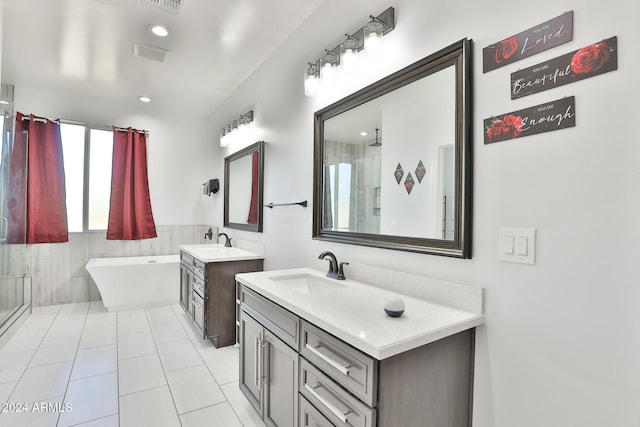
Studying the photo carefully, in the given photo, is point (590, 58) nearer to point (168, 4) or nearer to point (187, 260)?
point (168, 4)

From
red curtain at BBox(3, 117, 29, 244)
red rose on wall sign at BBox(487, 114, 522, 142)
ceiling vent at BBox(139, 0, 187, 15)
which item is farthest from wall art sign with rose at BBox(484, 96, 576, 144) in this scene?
red curtain at BBox(3, 117, 29, 244)

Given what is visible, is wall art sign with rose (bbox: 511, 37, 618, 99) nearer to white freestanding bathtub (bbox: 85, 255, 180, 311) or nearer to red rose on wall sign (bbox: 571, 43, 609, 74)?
red rose on wall sign (bbox: 571, 43, 609, 74)

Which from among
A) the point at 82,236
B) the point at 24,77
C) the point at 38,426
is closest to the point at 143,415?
the point at 38,426

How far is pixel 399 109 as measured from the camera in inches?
67.6

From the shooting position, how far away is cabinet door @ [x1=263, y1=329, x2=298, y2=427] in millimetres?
1482

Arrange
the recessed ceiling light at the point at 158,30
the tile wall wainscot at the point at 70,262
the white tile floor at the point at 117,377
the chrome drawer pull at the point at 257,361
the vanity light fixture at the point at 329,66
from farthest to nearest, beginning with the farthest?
1. the tile wall wainscot at the point at 70,262
2. the recessed ceiling light at the point at 158,30
3. the vanity light fixture at the point at 329,66
4. the white tile floor at the point at 117,377
5. the chrome drawer pull at the point at 257,361

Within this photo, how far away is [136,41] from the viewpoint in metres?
2.76

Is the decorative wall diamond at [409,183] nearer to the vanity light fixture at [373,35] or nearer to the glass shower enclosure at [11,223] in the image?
the vanity light fixture at [373,35]

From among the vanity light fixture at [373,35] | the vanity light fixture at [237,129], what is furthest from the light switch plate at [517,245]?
the vanity light fixture at [237,129]

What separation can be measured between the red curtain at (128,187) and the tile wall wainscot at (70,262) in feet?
0.57

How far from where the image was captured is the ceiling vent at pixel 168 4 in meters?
2.23

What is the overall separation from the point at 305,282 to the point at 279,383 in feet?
2.18

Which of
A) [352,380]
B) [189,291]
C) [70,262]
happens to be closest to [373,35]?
[352,380]

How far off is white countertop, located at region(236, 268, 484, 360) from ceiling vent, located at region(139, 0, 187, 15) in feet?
6.69
